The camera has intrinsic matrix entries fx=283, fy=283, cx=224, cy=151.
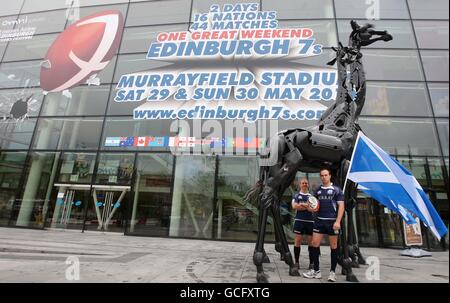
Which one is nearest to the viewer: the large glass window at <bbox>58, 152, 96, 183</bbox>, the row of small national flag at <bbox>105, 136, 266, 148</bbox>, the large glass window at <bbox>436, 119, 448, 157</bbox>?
the large glass window at <bbox>436, 119, 448, 157</bbox>

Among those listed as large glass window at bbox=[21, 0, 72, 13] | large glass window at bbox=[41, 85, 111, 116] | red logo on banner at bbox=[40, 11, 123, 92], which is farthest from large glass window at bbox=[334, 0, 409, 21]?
large glass window at bbox=[21, 0, 72, 13]

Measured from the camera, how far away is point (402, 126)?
11.7m

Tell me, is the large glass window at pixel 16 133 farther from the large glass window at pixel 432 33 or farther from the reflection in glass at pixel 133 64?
the large glass window at pixel 432 33

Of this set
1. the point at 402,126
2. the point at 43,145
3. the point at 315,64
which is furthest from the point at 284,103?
the point at 43,145

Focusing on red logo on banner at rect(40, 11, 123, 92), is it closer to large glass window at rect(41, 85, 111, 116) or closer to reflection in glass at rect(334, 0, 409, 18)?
large glass window at rect(41, 85, 111, 116)

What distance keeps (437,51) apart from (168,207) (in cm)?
1380

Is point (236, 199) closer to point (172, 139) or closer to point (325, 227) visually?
point (172, 139)

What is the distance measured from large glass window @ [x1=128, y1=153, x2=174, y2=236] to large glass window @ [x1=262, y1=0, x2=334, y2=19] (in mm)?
9026

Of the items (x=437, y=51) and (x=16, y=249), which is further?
(x=437, y=51)

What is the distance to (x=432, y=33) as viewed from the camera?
43.2ft

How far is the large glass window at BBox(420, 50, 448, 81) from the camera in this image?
1232 cm

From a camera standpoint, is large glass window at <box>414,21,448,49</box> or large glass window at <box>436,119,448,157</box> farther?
large glass window at <box>414,21,448,49</box>

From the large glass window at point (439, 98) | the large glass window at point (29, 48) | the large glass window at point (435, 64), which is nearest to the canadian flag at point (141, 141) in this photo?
the large glass window at point (29, 48)
